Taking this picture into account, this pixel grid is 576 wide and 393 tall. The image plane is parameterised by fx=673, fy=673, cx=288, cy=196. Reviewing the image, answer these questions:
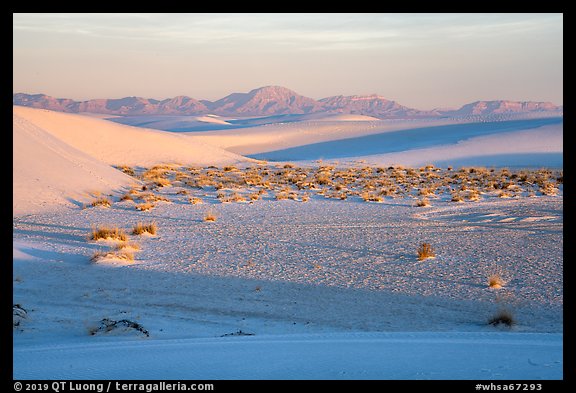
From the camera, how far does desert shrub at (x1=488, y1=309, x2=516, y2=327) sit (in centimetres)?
886

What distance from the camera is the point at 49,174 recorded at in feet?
83.6

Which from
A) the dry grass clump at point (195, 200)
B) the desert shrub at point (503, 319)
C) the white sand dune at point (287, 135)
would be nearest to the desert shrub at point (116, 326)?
the desert shrub at point (503, 319)

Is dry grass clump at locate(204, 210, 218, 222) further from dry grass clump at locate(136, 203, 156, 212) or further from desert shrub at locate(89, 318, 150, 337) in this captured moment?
desert shrub at locate(89, 318, 150, 337)

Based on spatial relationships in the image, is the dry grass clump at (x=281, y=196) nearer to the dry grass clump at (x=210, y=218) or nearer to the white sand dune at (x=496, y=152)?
the dry grass clump at (x=210, y=218)

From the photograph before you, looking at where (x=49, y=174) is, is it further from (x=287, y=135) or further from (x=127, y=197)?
(x=287, y=135)

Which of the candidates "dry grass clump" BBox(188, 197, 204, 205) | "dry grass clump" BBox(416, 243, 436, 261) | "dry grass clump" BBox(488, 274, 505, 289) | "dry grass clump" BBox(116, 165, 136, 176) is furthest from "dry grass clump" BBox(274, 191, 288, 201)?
"dry grass clump" BBox(116, 165, 136, 176)

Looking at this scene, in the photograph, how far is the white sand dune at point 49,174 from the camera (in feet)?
73.7

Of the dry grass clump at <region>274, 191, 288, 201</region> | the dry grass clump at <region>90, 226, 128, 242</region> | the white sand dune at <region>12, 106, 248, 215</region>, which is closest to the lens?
the dry grass clump at <region>90, 226, 128, 242</region>

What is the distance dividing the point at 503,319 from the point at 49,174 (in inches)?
809

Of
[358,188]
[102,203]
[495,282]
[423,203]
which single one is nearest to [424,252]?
[495,282]

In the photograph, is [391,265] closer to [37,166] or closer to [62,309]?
[62,309]

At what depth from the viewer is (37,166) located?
2605 cm

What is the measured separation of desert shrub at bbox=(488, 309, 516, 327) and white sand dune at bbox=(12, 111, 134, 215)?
615 inches
